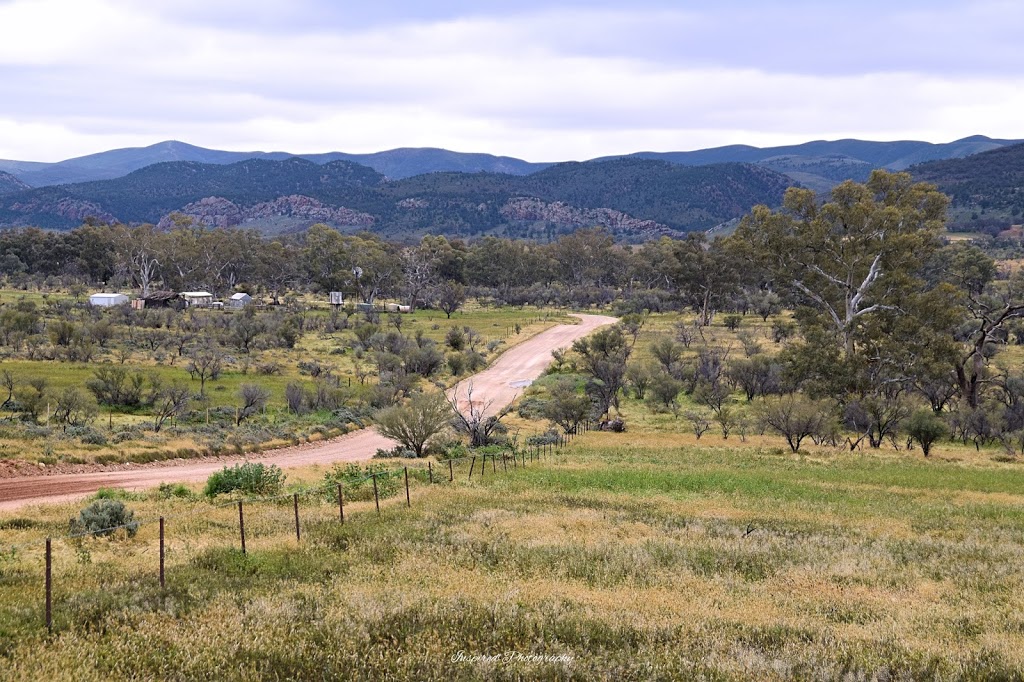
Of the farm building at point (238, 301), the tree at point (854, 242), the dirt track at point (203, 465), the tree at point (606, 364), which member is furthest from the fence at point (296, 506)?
the farm building at point (238, 301)

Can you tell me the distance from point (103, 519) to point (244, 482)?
21.3 feet

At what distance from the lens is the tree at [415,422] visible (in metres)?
31.8

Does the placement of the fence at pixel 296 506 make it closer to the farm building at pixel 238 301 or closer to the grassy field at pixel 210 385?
the grassy field at pixel 210 385

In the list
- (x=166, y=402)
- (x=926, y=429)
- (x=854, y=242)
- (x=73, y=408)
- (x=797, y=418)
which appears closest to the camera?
(x=926, y=429)

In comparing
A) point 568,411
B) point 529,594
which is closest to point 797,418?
point 568,411

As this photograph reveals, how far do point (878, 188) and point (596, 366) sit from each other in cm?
2163

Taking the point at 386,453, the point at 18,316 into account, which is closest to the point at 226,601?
the point at 386,453

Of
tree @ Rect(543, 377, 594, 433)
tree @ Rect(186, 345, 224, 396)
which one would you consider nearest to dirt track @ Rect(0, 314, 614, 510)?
tree @ Rect(543, 377, 594, 433)

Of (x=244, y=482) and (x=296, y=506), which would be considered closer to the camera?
(x=296, y=506)

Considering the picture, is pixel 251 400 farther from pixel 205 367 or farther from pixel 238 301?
pixel 238 301

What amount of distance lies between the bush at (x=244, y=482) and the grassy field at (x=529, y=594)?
172 cm

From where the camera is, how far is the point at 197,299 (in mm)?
111312

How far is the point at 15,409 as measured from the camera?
122 ft

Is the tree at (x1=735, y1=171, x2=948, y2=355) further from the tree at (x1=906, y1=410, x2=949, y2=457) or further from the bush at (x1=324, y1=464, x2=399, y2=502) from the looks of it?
the bush at (x1=324, y1=464, x2=399, y2=502)
